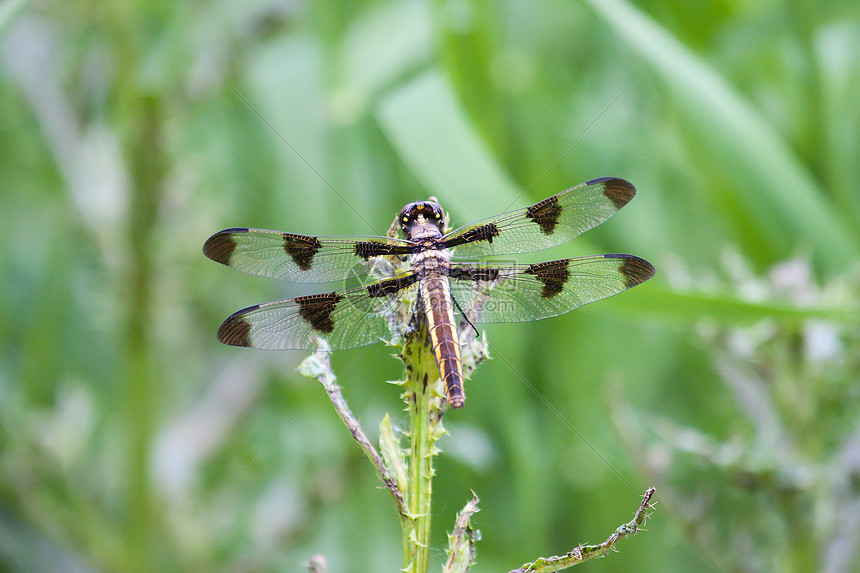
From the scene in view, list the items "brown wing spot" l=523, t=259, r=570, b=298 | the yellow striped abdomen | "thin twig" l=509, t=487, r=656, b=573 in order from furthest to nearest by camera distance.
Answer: "brown wing spot" l=523, t=259, r=570, b=298 → the yellow striped abdomen → "thin twig" l=509, t=487, r=656, b=573

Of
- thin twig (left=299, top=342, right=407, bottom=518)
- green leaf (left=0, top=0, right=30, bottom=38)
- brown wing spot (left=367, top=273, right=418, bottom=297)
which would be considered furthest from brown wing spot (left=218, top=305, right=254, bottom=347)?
green leaf (left=0, top=0, right=30, bottom=38)

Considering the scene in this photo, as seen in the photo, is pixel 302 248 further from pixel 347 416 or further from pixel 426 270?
pixel 347 416

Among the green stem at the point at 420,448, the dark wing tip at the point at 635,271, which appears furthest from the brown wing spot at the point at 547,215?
the green stem at the point at 420,448

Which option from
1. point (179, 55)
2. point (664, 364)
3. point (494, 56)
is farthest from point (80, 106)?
point (664, 364)

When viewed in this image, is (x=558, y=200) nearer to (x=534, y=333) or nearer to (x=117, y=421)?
(x=534, y=333)

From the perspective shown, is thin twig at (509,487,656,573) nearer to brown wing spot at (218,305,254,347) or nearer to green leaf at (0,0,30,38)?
brown wing spot at (218,305,254,347)

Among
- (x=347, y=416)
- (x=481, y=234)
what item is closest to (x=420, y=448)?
(x=347, y=416)
